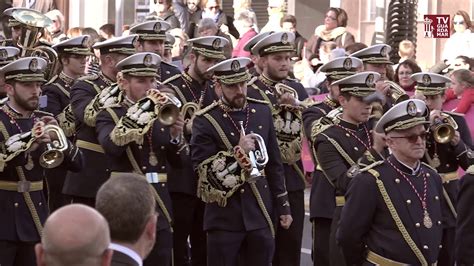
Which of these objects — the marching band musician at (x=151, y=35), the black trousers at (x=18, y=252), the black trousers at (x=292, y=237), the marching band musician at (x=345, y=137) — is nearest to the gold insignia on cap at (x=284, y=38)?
the marching band musician at (x=151, y=35)

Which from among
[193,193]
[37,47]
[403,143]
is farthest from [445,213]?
[37,47]

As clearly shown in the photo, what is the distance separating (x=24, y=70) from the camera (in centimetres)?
1094

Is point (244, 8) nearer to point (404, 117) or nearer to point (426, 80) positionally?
point (426, 80)

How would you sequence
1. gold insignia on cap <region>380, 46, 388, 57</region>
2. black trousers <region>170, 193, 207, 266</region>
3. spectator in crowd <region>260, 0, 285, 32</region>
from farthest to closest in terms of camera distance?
spectator in crowd <region>260, 0, 285, 32</region> → gold insignia on cap <region>380, 46, 388, 57</region> → black trousers <region>170, 193, 207, 266</region>

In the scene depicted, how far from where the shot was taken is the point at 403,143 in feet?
30.0

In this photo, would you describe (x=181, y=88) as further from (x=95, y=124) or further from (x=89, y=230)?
(x=89, y=230)

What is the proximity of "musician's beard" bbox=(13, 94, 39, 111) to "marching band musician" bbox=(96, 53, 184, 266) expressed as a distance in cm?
52

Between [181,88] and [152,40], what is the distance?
0.53 metres

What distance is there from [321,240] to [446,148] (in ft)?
4.04

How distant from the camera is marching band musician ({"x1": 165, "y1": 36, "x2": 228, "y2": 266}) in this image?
40.3 ft

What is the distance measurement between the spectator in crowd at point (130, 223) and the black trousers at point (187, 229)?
20.4 ft

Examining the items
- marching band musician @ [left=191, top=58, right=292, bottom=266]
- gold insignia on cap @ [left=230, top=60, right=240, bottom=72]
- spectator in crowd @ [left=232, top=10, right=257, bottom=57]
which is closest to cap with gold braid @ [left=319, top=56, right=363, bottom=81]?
marching band musician @ [left=191, top=58, right=292, bottom=266]

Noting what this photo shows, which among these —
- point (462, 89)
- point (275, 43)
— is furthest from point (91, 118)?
point (462, 89)

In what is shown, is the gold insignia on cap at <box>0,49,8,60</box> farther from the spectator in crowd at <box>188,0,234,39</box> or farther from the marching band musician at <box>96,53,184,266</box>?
the spectator in crowd at <box>188,0,234,39</box>
